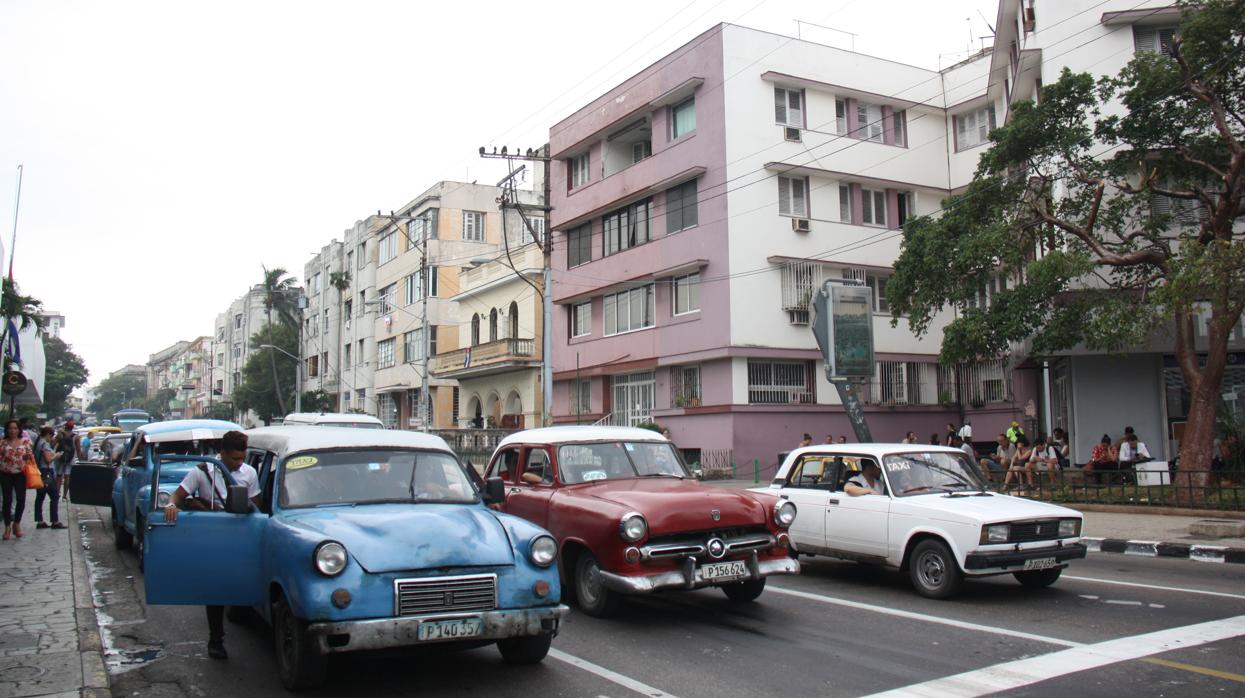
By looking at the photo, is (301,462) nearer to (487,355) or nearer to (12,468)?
(12,468)

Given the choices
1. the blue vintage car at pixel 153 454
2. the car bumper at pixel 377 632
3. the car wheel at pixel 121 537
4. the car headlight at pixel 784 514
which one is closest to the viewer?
the car bumper at pixel 377 632

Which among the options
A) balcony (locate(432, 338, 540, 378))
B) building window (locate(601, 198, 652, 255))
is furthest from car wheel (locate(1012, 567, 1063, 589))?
balcony (locate(432, 338, 540, 378))

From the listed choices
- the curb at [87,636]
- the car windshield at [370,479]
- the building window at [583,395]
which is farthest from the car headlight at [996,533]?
the building window at [583,395]

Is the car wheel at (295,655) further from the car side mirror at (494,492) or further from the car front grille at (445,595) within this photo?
the car side mirror at (494,492)

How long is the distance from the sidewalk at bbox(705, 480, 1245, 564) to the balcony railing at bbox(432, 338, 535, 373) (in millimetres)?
27924

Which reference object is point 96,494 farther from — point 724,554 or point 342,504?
point 724,554

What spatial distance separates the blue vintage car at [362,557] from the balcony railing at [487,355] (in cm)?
3436

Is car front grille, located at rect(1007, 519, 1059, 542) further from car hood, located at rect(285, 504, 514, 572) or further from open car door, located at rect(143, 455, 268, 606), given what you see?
open car door, located at rect(143, 455, 268, 606)

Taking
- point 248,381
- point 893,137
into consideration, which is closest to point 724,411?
point 893,137

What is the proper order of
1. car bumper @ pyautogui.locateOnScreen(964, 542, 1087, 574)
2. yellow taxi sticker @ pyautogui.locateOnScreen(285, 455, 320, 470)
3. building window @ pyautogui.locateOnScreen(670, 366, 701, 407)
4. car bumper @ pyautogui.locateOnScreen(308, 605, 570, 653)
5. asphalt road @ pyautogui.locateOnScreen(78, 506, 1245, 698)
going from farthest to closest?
building window @ pyautogui.locateOnScreen(670, 366, 701, 407), car bumper @ pyautogui.locateOnScreen(964, 542, 1087, 574), yellow taxi sticker @ pyautogui.locateOnScreen(285, 455, 320, 470), asphalt road @ pyautogui.locateOnScreen(78, 506, 1245, 698), car bumper @ pyautogui.locateOnScreen(308, 605, 570, 653)

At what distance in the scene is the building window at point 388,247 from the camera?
60.0 m

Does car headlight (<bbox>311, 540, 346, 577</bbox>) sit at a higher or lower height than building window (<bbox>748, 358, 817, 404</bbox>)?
lower

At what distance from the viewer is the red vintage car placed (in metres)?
8.03

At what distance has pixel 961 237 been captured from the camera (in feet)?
67.8
